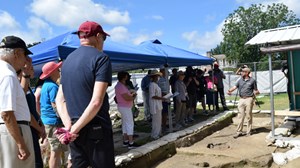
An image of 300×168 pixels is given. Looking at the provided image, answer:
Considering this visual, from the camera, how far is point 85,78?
2.45 meters

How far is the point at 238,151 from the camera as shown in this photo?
22.1 ft

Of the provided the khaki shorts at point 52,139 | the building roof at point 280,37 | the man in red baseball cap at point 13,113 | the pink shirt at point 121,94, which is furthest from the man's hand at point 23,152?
the building roof at point 280,37

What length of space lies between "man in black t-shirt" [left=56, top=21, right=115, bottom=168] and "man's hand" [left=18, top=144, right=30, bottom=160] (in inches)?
16.9

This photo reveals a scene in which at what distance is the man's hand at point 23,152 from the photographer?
2.65 m

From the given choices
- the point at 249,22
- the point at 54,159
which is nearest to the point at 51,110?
the point at 54,159

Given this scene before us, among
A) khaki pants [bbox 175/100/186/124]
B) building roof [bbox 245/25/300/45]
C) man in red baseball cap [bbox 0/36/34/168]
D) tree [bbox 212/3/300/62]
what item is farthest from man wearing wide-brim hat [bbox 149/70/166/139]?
tree [bbox 212/3/300/62]

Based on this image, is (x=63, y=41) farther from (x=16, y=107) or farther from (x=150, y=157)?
(x=16, y=107)

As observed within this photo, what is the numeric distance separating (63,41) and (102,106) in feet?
11.8

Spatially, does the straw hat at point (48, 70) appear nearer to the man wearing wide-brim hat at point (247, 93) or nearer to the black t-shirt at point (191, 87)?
the man wearing wide-brim hat at point (247, 93)

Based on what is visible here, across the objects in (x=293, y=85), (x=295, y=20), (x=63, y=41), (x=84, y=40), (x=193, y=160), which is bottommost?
(x=193, y=160)

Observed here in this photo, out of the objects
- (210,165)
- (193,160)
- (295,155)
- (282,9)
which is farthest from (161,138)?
(282,9)

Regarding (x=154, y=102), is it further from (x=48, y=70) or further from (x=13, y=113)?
(x=13, y=113)

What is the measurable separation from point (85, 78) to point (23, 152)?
0.88 m

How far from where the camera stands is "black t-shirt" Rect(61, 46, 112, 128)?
2416mm
